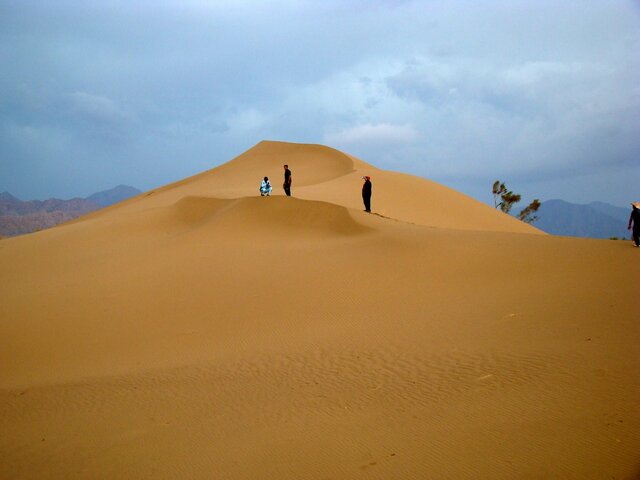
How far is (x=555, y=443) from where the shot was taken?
3.54m

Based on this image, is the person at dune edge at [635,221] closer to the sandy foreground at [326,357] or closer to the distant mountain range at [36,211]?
the sandy foreground at [326,357]

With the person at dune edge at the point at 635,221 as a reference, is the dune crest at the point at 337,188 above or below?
above

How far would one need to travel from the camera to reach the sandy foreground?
150 inches

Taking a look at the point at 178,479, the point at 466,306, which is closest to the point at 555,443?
the point at 178,479

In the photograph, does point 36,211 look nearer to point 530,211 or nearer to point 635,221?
point 530,211

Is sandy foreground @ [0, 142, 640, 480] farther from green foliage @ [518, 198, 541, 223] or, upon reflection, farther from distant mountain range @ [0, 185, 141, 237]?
distant mountain range @ [0, 185, 141, 237]

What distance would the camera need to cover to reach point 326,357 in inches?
253

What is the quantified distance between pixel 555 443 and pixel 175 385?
14.4 feet

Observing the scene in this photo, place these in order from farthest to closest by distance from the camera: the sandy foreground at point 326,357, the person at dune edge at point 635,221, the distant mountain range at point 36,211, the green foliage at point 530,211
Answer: the distant mountain range at point 36,211 < the green foliage at point 530,211 < the person at dune edge at point 635,221 < the sandy foreground at point 326,357

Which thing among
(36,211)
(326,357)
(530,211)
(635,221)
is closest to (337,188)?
(635,221)

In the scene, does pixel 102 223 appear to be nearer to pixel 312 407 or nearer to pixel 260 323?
pixel 260 323

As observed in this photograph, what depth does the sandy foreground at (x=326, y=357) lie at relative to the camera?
150 inches

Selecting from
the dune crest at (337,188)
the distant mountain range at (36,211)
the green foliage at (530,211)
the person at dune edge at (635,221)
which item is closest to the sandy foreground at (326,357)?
the person at dune edge at (635,221)

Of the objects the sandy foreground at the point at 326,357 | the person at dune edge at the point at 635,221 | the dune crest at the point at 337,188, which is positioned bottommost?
the sandy foreground at the point at 326,357
